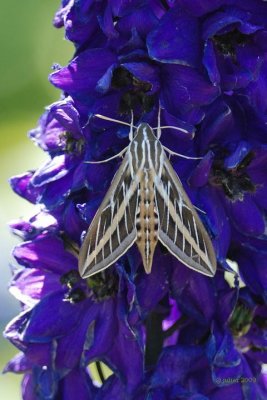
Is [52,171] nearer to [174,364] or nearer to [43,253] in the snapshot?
[43,253]

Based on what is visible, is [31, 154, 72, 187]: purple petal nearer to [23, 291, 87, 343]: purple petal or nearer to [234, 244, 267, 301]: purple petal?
[23, 291, 87, 343]: purple petal

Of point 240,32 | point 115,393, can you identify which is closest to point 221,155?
point 240,32

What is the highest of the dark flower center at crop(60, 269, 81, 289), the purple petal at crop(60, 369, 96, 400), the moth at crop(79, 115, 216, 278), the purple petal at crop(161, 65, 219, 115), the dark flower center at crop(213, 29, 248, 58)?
the dark flower center at crop(213, 29, 248, 58)

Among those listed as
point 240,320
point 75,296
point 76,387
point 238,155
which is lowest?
point 76,387

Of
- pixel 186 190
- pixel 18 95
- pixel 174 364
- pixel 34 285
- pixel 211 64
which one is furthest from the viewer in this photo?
pixel 18 95

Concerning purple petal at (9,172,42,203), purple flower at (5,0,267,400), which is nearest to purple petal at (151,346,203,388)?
purple flower at (5,0,267,400)

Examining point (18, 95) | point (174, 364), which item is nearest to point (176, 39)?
point (174, 364)
